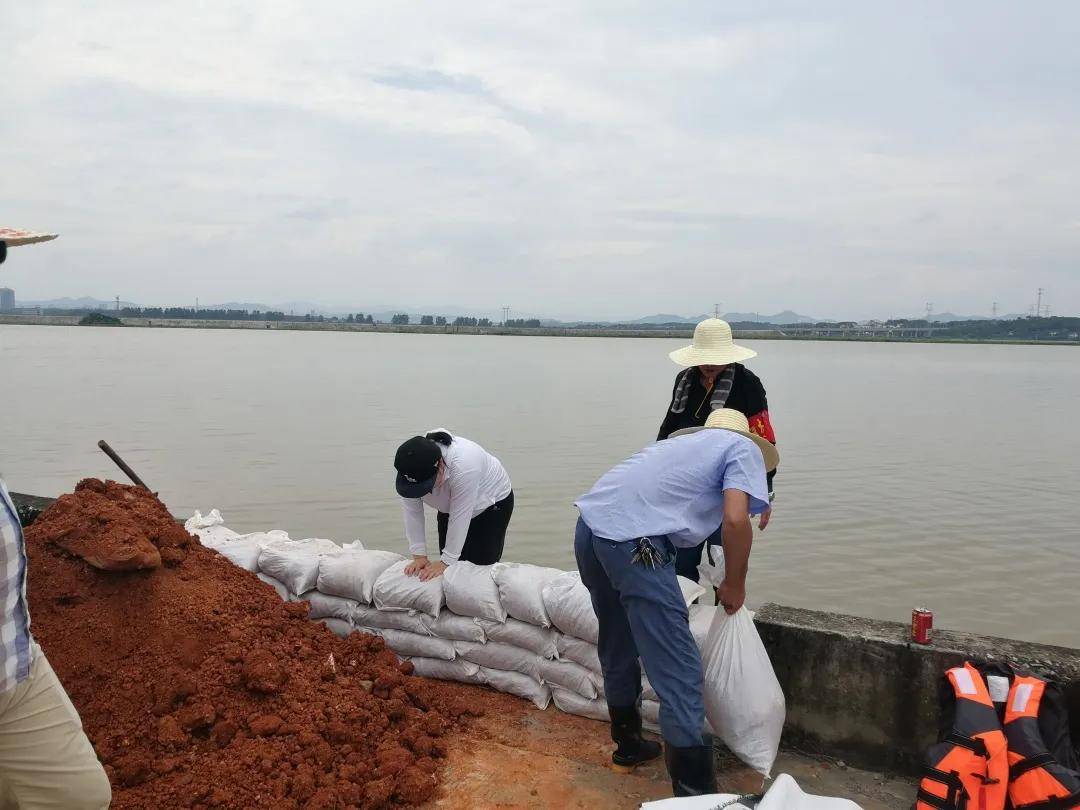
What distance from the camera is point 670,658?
103 inches

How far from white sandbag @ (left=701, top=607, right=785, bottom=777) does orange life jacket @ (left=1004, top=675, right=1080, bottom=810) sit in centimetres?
71

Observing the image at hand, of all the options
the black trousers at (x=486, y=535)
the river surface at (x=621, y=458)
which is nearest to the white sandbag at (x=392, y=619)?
the black trousers at (x=486, y=535)

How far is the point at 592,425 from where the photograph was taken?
1595 centimetres

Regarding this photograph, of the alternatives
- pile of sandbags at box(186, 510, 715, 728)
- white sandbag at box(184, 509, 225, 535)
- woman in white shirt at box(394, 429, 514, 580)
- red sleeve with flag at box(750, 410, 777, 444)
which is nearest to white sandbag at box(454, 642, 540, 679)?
pile of sandbags at box(186, 510, 715, 728)

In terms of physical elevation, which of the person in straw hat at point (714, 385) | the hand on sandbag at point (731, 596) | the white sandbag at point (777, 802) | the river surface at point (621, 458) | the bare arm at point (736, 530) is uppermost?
the person in straw hat at point (714, 385)

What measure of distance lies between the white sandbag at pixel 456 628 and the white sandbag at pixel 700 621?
0.99m

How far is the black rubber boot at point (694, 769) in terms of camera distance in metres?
2.57

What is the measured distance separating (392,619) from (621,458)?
8.49m

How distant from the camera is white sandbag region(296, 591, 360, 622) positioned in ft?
12.6

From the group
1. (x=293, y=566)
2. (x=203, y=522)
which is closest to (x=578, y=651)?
(x=293, y=566)

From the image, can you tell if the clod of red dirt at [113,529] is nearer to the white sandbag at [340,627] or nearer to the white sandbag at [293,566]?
the white sandbag at [293,566]

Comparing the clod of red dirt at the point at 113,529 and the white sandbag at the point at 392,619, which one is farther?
the white sandbag at the point at 392,619

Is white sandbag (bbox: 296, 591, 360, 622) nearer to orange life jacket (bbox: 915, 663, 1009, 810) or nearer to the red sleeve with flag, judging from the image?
the red sleeve with flag

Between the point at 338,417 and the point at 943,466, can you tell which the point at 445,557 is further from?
the point at 338,417
